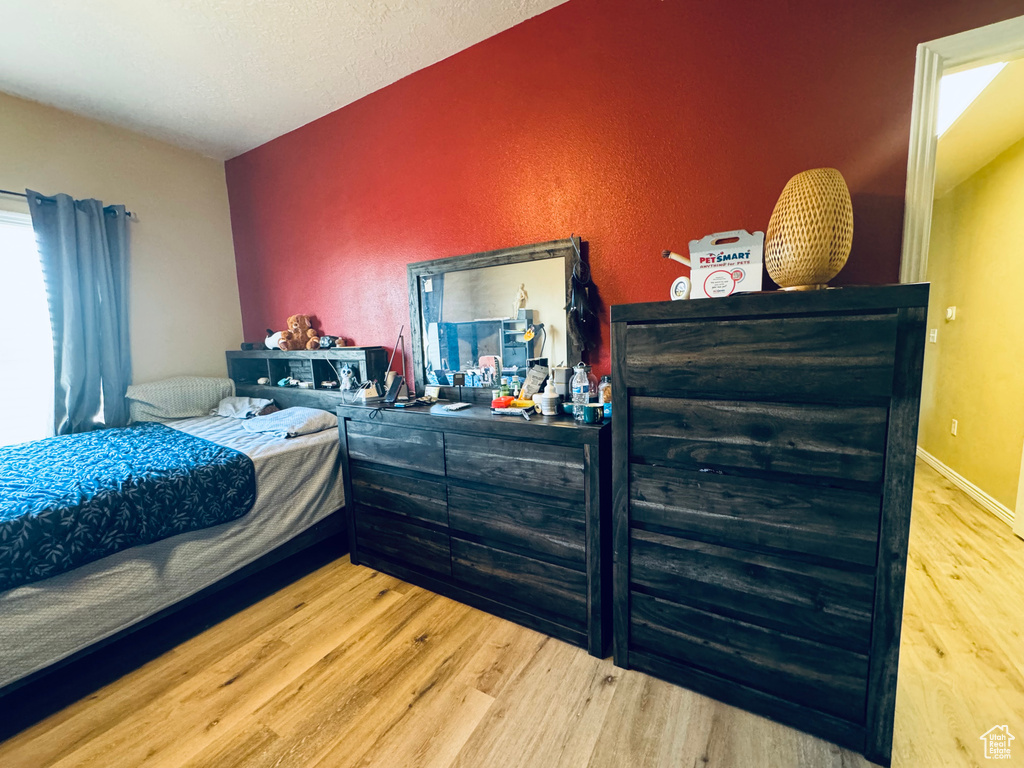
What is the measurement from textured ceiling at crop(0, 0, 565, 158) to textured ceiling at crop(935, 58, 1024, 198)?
214cm

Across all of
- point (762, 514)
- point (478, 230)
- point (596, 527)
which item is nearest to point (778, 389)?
point (762, 514)

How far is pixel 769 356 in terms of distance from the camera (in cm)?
116

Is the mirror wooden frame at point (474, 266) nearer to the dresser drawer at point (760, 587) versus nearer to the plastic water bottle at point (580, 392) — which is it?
the plastic water bottle at point (580, 392)

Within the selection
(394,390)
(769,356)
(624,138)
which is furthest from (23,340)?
(769,356)

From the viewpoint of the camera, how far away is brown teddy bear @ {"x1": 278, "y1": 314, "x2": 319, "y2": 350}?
2898mm

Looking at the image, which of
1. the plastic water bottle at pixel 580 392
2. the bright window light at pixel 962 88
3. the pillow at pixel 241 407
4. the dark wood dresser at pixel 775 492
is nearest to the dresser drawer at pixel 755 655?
the dark wood dresser at pixel 775 492

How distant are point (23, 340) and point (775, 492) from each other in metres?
3.96

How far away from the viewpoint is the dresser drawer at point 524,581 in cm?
159

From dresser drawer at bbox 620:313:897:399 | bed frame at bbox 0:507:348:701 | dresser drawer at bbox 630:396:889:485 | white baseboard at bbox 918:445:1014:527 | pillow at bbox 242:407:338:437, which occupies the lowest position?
white baseboard at bbox 918:445:1014:527

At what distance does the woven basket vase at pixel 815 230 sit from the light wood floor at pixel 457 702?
1.37 metres

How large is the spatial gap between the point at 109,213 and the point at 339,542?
2.61 m

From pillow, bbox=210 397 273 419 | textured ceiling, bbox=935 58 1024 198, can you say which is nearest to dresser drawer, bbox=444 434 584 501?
pillow, bbox=210 397 273 419

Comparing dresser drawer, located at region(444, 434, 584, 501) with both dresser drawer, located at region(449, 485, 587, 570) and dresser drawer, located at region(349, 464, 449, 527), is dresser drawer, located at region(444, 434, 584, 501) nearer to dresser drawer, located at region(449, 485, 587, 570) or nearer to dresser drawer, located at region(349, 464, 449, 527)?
dresser drawer, located at region(449, 485, 587, 570)

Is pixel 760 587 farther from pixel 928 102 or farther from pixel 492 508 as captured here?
pixel 928 102
